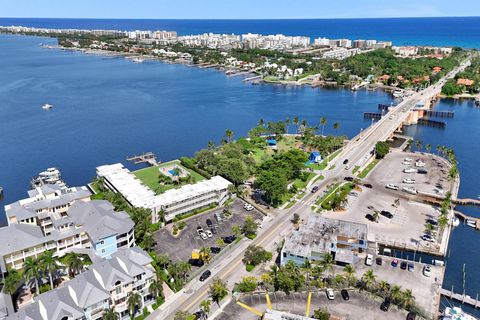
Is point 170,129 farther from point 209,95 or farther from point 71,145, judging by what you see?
point 209,95

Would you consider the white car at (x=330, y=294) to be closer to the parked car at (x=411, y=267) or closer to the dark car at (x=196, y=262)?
the parked car at (x=411, y=267)

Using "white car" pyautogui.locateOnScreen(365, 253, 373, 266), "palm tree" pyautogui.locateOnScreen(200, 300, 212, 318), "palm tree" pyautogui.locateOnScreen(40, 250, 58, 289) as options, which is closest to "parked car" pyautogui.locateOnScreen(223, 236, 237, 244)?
"palm tree" pyautogui.locateOnScreen(200, 300, 212, 318)

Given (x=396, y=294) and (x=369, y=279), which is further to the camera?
(x=369, y=279)

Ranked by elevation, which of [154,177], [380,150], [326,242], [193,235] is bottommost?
[193,235]

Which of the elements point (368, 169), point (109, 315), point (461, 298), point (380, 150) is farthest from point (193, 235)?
point (380, 150)

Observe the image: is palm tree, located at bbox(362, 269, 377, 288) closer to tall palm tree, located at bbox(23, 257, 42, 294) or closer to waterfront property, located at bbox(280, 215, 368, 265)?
waterfront property, located at bbox(280, 215, 368, 265)

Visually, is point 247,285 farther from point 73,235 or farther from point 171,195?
point 171,195

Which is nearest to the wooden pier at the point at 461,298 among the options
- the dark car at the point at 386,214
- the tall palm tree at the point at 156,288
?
the dark car at the point at 386,214

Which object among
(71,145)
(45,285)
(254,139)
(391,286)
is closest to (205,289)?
(45,285)
